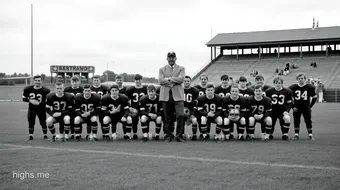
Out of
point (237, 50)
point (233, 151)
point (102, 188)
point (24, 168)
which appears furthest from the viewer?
point (237, 50)

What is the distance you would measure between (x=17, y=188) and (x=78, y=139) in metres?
5.20

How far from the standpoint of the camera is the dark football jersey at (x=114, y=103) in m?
10.4

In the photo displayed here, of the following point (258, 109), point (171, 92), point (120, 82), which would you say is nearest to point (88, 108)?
point (120, 82)

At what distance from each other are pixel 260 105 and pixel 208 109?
1322mm

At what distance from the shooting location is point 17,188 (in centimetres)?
495

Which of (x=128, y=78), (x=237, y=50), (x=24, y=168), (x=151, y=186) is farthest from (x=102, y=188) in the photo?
(x=128, y=78)

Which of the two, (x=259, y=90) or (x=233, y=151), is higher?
(x=259, y=90)

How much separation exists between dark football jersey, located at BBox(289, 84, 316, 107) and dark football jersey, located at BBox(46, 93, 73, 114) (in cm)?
591

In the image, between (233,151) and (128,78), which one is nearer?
(233,151)

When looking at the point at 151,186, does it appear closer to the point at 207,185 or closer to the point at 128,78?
the point at 207,185

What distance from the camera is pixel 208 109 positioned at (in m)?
10.5

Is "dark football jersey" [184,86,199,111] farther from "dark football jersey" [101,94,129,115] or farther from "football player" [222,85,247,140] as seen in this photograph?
"dark football jersey" [101,94,129,115]

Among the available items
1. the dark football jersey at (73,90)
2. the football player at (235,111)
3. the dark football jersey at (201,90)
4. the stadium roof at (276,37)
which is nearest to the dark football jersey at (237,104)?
the football player at (235,111)

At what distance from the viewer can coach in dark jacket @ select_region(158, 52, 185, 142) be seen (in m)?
9.92
